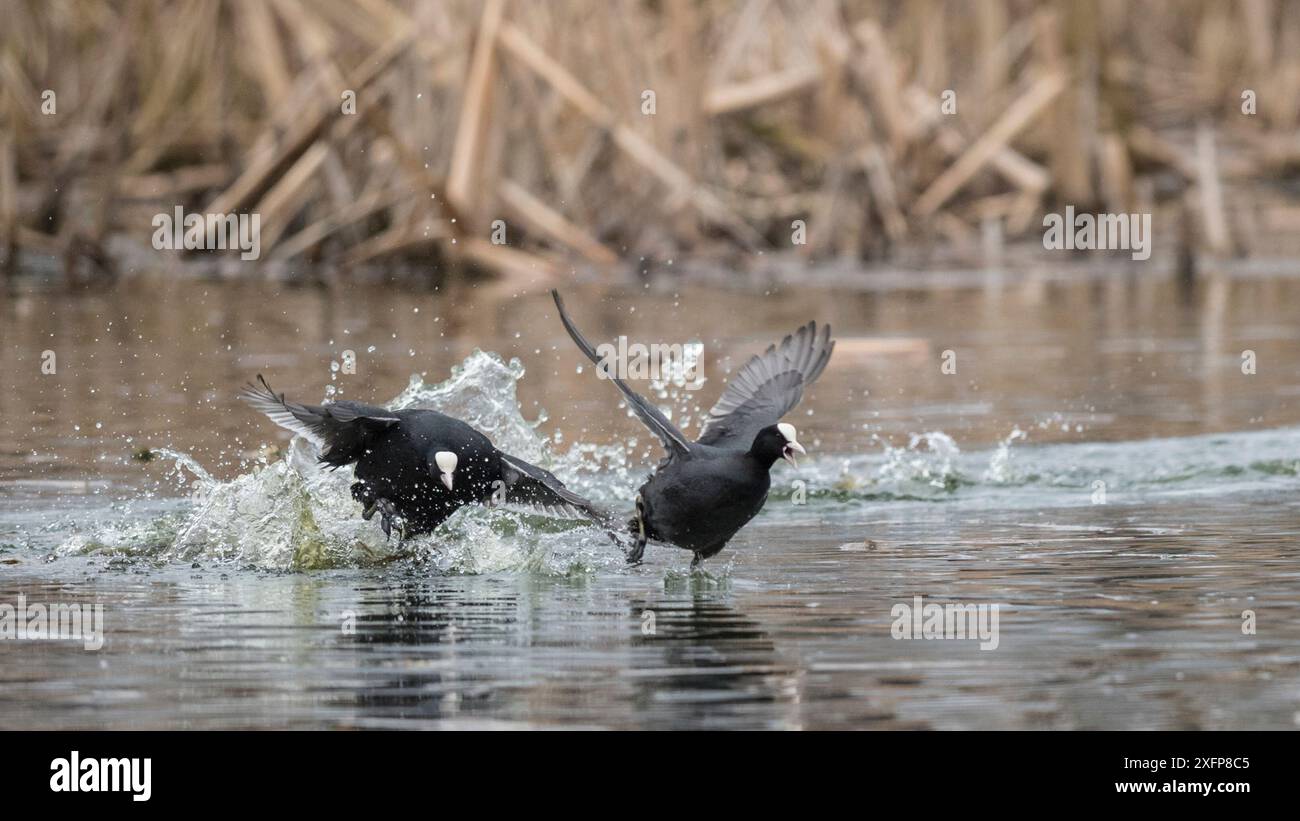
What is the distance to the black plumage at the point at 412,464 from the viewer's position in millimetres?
9492

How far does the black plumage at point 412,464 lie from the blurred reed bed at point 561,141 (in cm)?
1356

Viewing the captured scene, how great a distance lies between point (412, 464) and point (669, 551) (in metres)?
1.20

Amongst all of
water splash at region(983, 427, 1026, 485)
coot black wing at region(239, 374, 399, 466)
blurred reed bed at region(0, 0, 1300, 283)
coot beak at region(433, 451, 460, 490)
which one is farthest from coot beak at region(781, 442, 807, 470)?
blurred reed bed at region(0, 0, 1300, 283)

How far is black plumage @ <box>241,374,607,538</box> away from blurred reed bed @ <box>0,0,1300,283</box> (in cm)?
1356

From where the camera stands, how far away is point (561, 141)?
2580cm

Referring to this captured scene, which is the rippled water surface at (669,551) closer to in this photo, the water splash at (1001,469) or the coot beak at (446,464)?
the water splash at (1001,469)

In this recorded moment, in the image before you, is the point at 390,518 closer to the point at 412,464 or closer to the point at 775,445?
the point at 412,464

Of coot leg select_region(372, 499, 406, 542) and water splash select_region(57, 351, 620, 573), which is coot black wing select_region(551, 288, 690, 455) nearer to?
water splash select_region(57, 351, 620, 573)

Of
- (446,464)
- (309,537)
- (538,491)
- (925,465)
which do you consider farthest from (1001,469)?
(309,537)

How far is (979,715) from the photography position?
6.06 meters

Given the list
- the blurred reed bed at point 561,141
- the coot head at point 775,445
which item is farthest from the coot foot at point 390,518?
the blurred reed bed at point 561,141

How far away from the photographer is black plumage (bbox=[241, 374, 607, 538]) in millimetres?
9492

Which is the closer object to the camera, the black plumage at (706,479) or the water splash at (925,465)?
the black plumage at (706,479)

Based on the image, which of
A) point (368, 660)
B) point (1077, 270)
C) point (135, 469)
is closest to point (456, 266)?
point (1077, 270)
